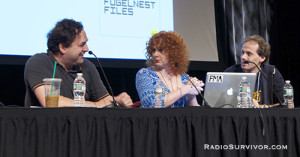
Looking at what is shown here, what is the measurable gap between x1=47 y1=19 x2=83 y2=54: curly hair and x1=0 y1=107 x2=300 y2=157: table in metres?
1.02

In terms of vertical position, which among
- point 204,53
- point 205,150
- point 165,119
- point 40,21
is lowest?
point 205,150

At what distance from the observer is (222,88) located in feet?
7.50

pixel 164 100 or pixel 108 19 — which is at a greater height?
pixel 108 19

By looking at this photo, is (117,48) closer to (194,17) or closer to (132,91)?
(132,91)

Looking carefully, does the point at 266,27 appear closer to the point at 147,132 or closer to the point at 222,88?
the point at 222,88

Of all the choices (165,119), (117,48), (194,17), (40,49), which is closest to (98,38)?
(117,48)

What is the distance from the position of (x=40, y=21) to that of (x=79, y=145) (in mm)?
2001

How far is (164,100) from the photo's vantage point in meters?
2.44

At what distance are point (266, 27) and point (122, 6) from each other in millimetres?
1758

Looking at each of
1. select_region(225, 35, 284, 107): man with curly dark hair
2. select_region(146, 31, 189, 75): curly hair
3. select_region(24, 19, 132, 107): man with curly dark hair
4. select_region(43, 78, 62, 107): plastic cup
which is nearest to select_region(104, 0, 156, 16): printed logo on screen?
select_region(146, 31, 189, 75): curly hair

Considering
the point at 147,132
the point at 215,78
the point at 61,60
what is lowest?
the point at 147,132

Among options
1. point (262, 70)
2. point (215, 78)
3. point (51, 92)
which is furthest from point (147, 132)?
point (262, 70)

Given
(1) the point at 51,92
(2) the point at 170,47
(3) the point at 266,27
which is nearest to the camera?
(1) the point at 51,92

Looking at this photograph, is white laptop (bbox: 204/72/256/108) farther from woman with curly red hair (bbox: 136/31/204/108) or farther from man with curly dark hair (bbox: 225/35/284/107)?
man with curly dark hair (bbox: 225/35/284/107)
